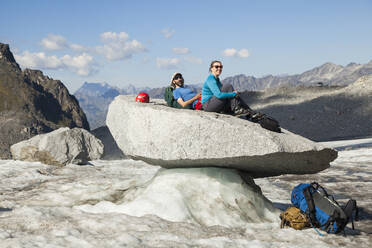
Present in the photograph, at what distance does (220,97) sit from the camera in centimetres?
884

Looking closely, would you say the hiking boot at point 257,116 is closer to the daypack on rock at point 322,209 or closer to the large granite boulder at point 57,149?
the daypack on rock at point 322,209

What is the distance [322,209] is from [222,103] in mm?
3648

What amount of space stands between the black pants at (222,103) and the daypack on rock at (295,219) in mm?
3101

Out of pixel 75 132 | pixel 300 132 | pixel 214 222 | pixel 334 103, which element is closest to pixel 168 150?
pixel 214 222

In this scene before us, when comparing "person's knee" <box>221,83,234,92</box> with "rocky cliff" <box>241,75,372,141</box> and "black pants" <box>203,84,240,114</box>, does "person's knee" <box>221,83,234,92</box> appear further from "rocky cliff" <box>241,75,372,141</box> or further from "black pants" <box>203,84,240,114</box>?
"rocky cliff" <box>241,75,372,141</box>

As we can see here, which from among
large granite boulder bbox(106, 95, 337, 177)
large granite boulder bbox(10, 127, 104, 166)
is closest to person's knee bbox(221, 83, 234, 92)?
large granite boulder bbox(106, 95, 337, 177)

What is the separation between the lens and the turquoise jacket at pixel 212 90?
8.80 m

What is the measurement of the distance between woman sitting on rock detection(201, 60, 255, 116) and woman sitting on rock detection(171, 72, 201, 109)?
1.69ft

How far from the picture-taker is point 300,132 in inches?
1804

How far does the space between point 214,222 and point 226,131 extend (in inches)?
83.2

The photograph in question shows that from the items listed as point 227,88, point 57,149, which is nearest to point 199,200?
point 227,88

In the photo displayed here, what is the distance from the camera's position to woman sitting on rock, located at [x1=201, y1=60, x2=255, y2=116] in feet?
29.0

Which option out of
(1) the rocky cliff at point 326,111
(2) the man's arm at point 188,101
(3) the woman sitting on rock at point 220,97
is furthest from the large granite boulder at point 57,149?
(1) the rocky cliff at point 326,111

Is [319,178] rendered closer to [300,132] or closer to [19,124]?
[300,132]
